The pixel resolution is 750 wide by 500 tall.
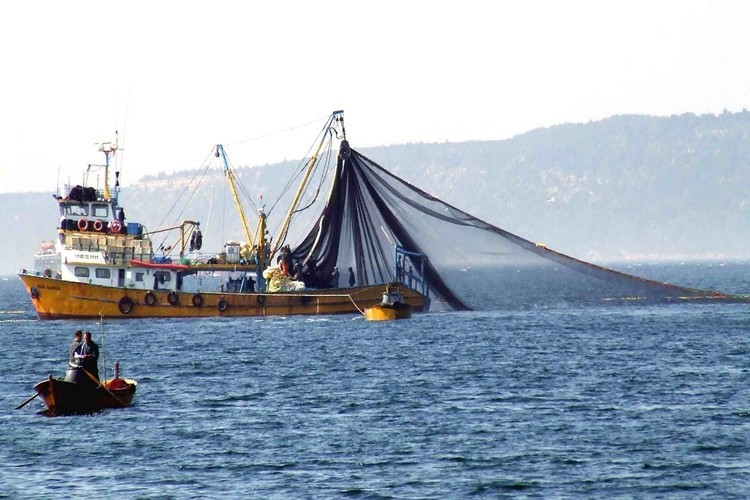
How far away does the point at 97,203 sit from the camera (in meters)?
91.4

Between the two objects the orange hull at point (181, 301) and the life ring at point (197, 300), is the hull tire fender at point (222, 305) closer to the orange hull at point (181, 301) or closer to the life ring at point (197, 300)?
the orange hull at point (181, 301)

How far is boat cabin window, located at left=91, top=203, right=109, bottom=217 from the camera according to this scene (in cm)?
9144

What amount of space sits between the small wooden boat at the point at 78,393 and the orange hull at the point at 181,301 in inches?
1559

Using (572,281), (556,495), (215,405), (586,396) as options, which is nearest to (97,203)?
(572,281)

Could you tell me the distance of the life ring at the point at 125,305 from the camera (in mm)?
91125

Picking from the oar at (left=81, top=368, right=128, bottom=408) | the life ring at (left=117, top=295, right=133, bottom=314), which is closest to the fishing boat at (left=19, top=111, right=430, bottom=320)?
the life ring at (left=117, top=295, right=133, bottom=314)

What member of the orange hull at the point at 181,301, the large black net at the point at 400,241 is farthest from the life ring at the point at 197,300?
the large black net at the point at 400,241

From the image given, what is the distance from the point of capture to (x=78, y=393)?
160 feet

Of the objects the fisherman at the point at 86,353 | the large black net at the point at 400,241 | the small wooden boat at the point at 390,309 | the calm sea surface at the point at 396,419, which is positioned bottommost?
the calm sea surface at the point at 396,419

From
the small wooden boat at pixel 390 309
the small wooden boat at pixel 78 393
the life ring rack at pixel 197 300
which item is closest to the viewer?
the small wooden boat at pixel 78 393

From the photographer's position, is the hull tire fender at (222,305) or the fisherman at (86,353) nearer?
the fisherman at (86,353)

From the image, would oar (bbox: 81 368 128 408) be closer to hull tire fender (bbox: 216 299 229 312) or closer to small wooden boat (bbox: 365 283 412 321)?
small wooden boat (bbox: 365 283 412 321)

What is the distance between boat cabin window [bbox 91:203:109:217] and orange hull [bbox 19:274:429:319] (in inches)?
225

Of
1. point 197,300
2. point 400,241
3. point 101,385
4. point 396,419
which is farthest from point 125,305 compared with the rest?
point 396,419
